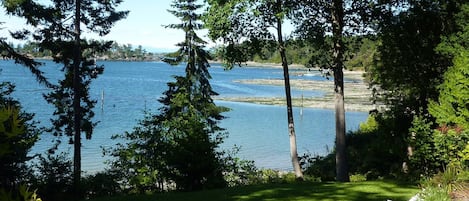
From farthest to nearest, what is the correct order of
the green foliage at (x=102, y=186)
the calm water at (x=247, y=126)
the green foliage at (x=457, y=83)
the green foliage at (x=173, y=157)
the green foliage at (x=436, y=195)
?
the calm water at (x=247, y=126) < the green foliage at (x=102, y=186) < the green foliage at (x=173, y=157) < the green foliage at (x=457, y=83) < the green foliage at (x=436, y=195)

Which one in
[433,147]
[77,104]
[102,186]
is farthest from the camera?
[77,104]

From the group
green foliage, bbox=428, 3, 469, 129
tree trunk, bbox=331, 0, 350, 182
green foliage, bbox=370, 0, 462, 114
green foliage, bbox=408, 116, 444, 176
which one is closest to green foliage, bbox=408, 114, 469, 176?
green foliage, bbox=408, 116, 444, 176

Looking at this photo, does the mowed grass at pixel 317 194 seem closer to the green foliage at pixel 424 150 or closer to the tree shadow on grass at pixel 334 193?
the tree shadow on grass at pixel 334 193

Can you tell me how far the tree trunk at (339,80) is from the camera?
1335 centimetres

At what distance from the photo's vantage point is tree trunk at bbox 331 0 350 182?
13.4 m

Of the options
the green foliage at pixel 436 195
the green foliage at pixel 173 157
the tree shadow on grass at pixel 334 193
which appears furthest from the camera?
the green foliage at pixel 173 157

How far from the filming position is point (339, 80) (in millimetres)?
13523

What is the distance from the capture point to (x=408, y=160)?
15.0 m

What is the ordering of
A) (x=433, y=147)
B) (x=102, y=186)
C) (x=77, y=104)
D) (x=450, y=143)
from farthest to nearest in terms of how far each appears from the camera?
(x=77, y=104) < (x=102, y=186) < (x=433, y=147) < (x=450, y=143)

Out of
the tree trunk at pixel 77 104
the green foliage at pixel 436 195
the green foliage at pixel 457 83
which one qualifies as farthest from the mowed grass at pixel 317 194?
the tree trunk at pixel 77 104

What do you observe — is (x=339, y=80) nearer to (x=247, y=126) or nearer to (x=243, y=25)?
(x=243, y=25)

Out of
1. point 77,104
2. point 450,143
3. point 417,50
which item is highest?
point 417,50

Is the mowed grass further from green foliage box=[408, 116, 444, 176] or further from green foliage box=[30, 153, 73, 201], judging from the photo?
green foliage box=[408, 116, 444, 176]

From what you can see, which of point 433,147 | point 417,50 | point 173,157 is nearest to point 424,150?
point 433,147
